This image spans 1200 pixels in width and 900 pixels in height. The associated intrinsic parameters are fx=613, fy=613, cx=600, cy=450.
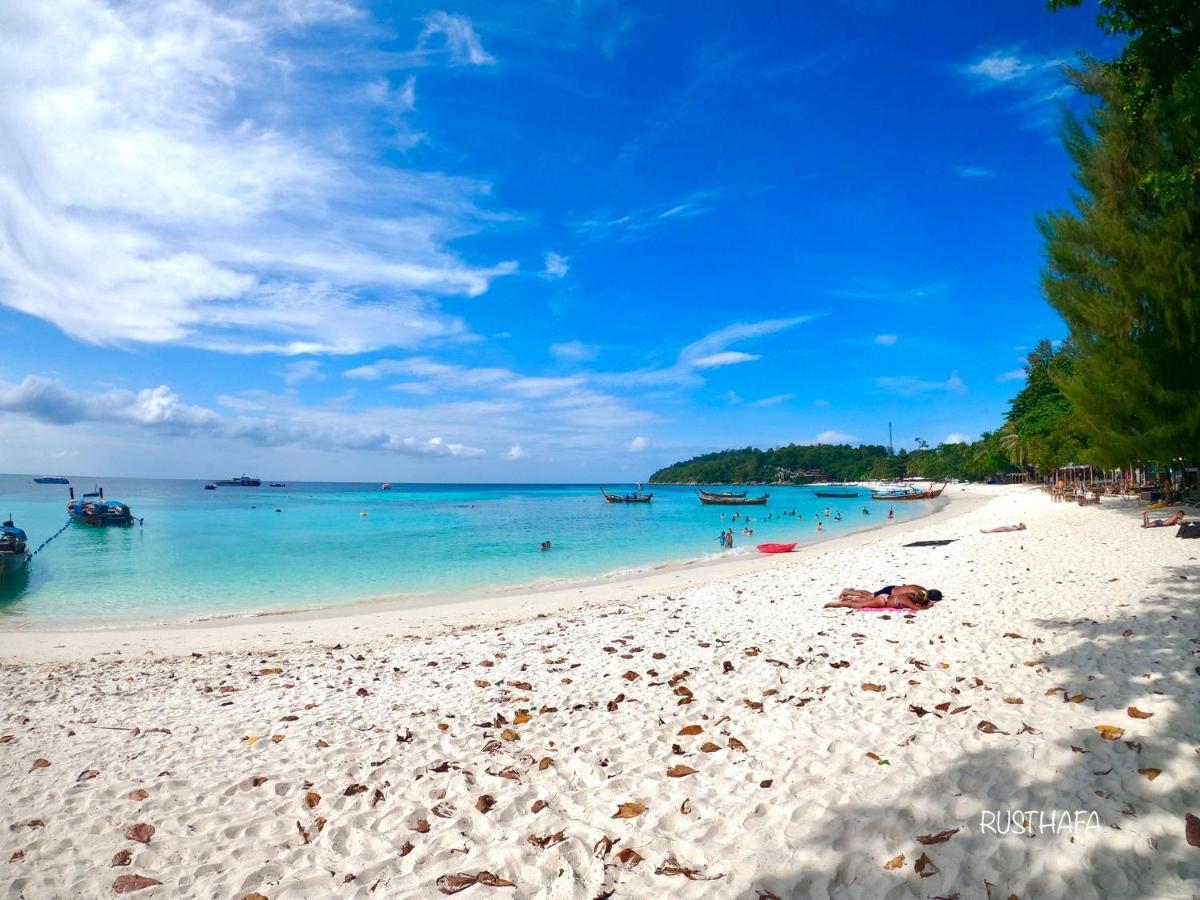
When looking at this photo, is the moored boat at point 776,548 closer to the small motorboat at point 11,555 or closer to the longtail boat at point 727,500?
the small motorboat at point 11,555

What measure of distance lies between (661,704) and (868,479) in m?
189

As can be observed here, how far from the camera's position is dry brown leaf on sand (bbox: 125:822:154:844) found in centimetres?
386

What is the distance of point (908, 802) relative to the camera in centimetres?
380

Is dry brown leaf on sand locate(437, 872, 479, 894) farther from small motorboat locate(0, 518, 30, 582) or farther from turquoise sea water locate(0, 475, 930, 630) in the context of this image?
small motorboat locate(0, 518, 30, 582)

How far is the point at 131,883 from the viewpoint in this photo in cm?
344

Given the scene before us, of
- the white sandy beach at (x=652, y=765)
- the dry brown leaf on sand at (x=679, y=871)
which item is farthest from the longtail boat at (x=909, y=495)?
the dry brown leaf on sand at (x=679, y=871)

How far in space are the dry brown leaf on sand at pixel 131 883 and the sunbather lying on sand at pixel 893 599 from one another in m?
9.23

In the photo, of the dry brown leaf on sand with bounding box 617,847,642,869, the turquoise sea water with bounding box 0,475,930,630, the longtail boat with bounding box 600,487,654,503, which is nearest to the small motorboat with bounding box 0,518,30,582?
the turquoise sea water with bounding box 0,475,930,630

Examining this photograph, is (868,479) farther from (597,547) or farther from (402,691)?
(402,691)

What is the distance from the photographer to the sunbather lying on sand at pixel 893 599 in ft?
31.6

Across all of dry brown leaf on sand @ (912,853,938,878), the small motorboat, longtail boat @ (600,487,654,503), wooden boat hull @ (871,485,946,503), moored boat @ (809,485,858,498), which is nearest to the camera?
dry brown leaf on sand @ (912,853,938,878)

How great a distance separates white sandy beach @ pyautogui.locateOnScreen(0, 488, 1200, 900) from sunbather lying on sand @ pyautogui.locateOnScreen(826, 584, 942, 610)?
0.46m

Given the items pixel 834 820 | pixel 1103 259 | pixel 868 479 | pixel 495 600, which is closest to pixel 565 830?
pixel 834 820

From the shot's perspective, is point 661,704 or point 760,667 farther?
point 760,667
